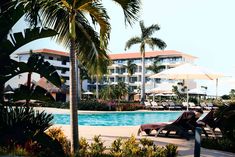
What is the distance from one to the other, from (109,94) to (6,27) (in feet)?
151

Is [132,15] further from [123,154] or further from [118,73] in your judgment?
[118,73]

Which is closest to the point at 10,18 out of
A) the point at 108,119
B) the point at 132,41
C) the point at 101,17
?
the point at 101,17

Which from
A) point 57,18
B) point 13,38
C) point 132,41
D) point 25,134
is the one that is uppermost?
point 132,41

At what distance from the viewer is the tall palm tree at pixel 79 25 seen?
24.5ft

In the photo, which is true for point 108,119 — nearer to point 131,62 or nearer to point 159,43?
point 159,43

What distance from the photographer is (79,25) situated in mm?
8461

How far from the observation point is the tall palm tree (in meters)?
7.48

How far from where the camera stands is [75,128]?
754 centimetres

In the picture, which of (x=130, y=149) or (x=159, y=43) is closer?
(x=130, y=149)

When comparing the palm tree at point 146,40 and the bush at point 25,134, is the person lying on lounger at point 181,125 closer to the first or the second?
the bush at point 25,134

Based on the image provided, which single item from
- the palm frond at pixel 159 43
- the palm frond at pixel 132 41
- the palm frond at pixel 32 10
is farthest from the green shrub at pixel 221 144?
the palm frond at pixel 132 41

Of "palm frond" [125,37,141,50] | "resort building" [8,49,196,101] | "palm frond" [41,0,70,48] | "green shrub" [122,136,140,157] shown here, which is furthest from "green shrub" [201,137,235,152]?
"resort building" [8,49,196,101]

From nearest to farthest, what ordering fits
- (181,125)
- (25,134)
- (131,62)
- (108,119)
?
(25,134)
(181,125)
(108,119)
(131,62)

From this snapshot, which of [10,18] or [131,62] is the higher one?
[131,62]
